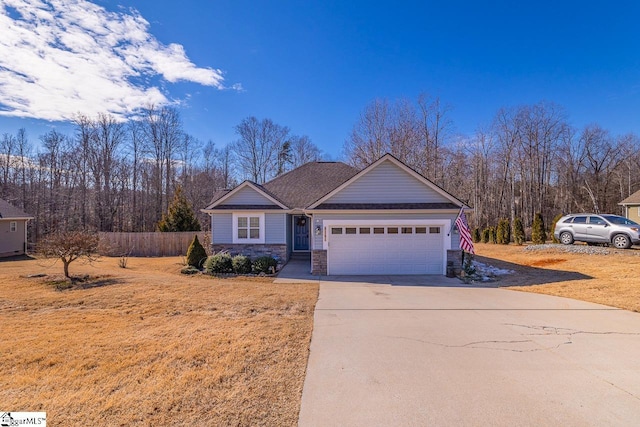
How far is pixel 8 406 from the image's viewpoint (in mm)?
3457

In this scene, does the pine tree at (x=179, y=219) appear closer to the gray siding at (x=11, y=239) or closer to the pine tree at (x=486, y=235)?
the gray siding at (x=11, y=239)

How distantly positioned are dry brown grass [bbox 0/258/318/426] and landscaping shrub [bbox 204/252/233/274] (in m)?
4.14

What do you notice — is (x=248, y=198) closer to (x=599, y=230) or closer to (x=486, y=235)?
(x=599, y=230)

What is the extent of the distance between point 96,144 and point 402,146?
29359mm

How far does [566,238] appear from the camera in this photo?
17.4 m

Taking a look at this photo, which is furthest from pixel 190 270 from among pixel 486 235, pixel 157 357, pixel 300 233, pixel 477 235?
pixel 477 235

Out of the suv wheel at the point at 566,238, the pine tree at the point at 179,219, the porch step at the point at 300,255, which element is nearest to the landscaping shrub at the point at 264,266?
the porch step at the point at 300,255

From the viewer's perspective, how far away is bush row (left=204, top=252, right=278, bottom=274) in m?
13.1

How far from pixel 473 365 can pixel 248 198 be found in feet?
41.7

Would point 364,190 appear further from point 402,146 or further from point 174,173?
point 174,173

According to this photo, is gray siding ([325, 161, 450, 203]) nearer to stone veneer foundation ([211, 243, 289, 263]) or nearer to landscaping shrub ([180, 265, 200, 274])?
stone veneer foundation ([211, 243, 289, 263])

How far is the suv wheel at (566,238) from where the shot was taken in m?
17.2

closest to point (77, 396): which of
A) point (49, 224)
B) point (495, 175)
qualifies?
point (49, 224)

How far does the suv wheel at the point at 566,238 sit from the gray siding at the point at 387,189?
995cm
